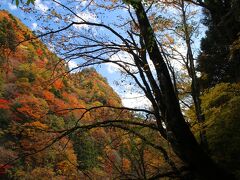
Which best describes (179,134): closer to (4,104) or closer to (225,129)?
(225,129)

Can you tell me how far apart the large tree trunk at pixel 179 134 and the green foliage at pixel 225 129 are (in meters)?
2.18

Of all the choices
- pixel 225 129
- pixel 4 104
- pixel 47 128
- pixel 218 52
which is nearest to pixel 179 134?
pixel 225 129

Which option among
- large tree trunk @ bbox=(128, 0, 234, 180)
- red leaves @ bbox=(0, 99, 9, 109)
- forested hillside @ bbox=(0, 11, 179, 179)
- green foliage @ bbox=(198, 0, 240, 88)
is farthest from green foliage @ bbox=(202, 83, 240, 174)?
red leaves @ bbox=(0, 99, 9, 109)

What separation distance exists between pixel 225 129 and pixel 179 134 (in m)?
3.30

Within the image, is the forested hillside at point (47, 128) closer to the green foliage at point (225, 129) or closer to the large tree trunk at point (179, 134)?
the green foliage at point (225, 129)

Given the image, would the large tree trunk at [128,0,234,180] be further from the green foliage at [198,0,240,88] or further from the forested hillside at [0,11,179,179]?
the green foliage at [198,0,240,88]

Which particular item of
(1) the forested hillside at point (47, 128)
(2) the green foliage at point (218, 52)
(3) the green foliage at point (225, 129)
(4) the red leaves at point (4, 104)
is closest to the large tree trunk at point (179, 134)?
(1) the forested hillside at point (47, 128)

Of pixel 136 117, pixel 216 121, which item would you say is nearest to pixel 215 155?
pixel 216 121

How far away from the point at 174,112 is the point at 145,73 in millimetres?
1330

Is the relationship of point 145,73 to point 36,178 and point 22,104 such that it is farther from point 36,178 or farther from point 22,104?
point 22,104

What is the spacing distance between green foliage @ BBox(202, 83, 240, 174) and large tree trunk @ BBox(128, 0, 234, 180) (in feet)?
7.15

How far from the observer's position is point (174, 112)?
16.3 ft

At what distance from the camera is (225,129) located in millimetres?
7715

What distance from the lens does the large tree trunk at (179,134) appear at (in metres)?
4.91
